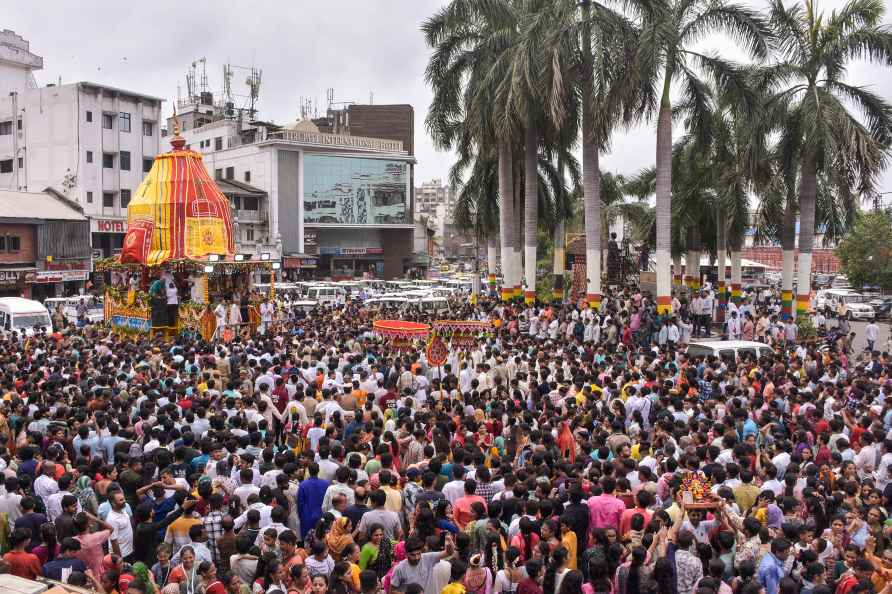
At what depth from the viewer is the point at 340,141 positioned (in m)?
62.5

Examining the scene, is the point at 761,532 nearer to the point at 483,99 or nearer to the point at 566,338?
the point at 566,338

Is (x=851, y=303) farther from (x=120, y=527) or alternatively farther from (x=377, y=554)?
(x=120, y=527)

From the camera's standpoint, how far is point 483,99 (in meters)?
27.0

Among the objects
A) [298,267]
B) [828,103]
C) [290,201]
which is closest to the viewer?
[828,103]

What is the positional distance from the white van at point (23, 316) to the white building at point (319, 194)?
31389 millimetres

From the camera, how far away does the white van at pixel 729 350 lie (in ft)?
53.6

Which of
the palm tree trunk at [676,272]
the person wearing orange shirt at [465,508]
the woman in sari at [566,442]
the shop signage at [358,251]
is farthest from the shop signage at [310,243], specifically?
the person wearing orange shirt at [465,508]

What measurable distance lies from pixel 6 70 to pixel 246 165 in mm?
17461

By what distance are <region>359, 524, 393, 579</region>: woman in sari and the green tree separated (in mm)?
42841

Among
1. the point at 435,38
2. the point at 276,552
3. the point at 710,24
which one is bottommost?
the point at 276,552

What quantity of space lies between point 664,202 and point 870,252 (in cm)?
2750

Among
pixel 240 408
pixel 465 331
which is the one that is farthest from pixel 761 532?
pixel 465 331

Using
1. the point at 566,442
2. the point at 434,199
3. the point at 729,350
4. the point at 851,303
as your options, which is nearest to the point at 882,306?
the point at 851,303

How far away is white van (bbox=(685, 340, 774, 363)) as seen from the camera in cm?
1634
